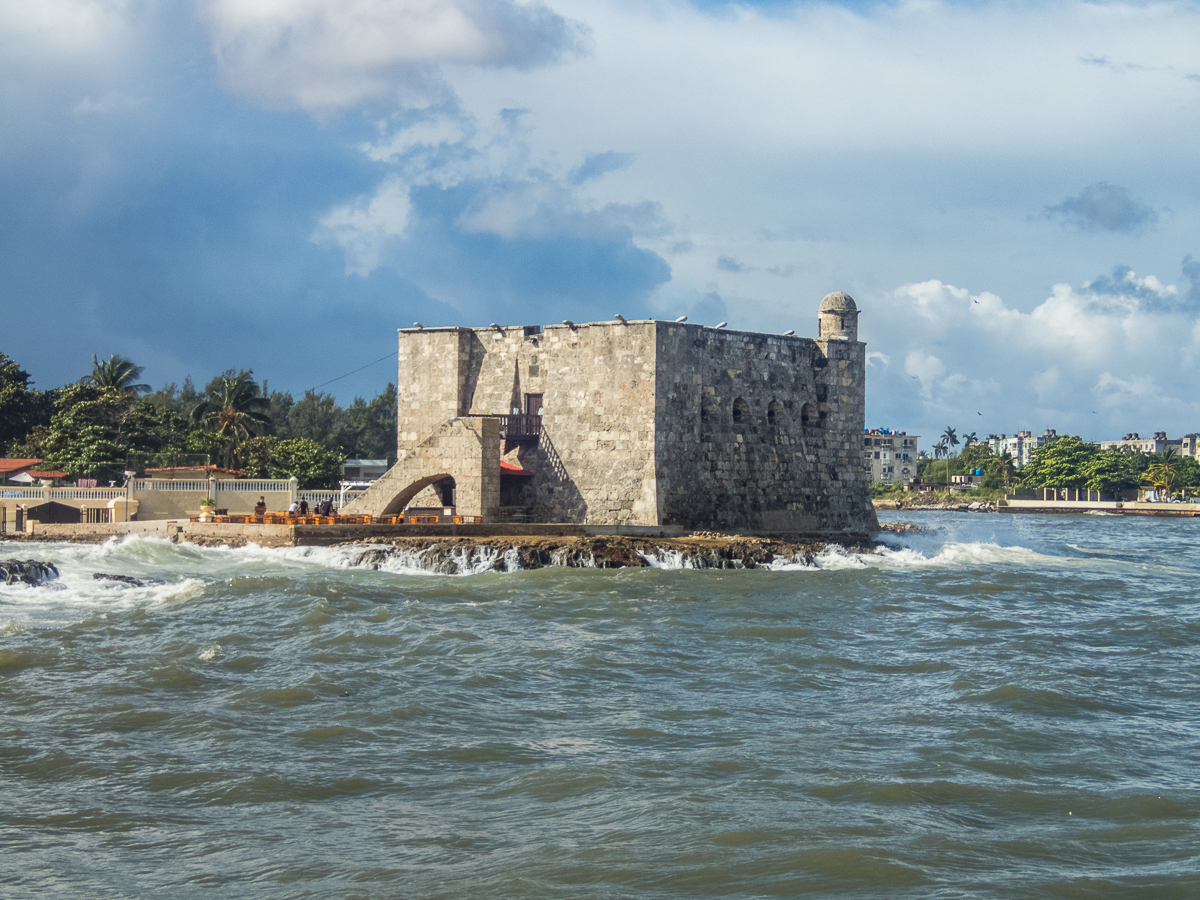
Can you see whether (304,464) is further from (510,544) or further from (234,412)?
(510,544)

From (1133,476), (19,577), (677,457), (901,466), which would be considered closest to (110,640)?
(19,577)

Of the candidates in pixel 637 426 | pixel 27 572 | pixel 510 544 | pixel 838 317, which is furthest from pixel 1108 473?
pixel 27 572

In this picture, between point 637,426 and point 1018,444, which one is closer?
point 637,426

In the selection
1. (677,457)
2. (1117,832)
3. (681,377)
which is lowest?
(1117,832)

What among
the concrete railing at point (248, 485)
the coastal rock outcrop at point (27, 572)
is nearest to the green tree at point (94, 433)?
the concrete railing at point (248, 485)

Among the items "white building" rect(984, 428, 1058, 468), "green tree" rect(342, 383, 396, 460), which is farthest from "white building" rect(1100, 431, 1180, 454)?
"green tree" rect(342, 383, 396, 460)

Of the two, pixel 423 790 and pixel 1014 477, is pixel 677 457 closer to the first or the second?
pixel 423 790

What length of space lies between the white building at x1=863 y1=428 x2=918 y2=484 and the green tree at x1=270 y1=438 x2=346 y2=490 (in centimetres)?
7445

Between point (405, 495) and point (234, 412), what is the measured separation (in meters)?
18.4

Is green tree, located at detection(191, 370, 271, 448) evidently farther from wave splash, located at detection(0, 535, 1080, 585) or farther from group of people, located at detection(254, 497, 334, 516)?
wave splash, located at detection(0, 535, 1080, 585)

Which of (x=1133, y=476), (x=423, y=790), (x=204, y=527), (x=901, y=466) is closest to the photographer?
(x=423, y=790)

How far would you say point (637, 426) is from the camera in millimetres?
25516

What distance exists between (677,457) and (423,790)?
62.2ft

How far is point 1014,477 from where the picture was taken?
8862 cm
